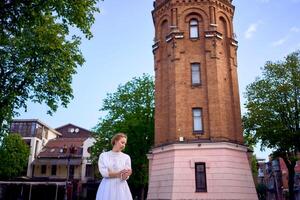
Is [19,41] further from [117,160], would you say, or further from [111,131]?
[111,131]

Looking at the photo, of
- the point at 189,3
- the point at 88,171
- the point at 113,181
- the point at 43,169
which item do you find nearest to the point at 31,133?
the point at 43,169

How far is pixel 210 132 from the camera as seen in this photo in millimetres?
23531

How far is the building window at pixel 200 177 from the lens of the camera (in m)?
22.3

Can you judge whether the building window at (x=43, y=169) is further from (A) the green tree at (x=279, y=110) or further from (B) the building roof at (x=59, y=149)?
(A) the green tree at (x=279, y=110)

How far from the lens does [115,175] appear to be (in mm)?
5508

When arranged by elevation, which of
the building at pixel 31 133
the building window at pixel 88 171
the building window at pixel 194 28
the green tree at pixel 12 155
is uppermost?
the building window at pixel 194 28

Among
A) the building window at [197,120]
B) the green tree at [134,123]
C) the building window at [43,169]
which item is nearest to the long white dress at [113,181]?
the building window at [197,120]

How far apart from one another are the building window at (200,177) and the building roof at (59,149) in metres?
30.1

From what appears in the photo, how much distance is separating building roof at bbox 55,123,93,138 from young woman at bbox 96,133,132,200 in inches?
2358

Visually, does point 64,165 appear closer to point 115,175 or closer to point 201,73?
point 201,73

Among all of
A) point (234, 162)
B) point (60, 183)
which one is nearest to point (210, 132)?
point (234, 162)

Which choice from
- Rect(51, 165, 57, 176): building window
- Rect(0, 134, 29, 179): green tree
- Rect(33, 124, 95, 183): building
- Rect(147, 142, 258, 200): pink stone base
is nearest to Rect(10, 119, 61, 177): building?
Rect(33, 124, 95, 183): building

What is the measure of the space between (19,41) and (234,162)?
51.1 ft

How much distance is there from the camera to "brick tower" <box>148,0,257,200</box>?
22.6 m
